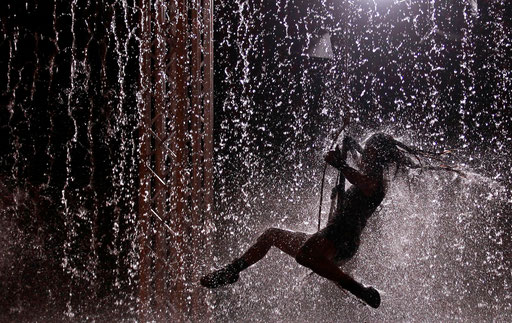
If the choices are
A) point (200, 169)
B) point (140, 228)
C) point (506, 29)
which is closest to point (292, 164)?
point (200, 169)

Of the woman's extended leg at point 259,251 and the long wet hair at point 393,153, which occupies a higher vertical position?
the long wet hair at point 393,153

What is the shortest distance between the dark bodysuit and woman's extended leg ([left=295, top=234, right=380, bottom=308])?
0.05 m

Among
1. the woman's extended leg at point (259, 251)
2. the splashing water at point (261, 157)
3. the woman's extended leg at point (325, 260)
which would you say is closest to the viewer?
the woman's extended leg at point (325, 260)

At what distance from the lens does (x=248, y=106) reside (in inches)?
170

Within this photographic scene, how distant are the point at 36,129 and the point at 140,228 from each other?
56.9 inches

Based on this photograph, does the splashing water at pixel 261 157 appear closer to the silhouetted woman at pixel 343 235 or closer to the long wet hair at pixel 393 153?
the long wet hair at pixel 393 153

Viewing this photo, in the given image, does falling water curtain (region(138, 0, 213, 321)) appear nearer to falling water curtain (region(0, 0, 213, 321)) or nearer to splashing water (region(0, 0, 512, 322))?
falling water curtain (region(0, 0, 213, 321))

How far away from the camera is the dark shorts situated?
319 cm

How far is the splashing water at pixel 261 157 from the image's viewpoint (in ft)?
13.5

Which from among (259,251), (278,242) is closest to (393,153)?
(278,242)

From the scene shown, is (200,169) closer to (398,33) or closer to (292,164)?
(292,164)

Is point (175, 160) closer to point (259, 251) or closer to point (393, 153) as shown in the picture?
point (259, 251)

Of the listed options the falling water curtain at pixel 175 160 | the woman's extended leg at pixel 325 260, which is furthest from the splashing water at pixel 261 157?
the woman's extended leg at pixel 325 260

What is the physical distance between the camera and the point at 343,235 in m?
3.20
